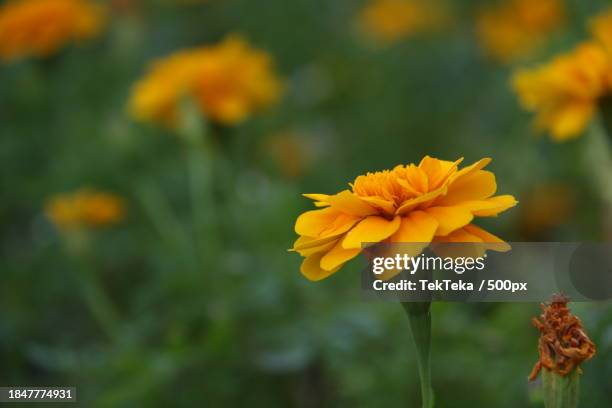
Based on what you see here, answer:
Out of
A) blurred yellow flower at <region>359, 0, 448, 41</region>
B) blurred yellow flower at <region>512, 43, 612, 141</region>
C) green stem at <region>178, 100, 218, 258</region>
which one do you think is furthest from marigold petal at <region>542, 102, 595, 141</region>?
blurred yellow flower at <region>359, 0, 448, 41</region>

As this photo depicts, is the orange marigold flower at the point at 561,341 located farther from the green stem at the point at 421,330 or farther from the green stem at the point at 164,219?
the green stem at the point at 164,219

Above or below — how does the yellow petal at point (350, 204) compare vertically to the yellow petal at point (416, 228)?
above

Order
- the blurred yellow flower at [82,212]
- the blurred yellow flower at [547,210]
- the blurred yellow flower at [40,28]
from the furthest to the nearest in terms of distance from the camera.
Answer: the blurred yellow flower at [547,210] → the blurred yellow flower at [40,28] → the blurred yellow flower at [82,212]

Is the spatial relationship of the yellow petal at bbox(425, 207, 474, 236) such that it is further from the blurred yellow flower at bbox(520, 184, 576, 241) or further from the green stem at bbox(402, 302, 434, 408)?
the blurred yellow flower at bbox(520, 184, 576, 241)

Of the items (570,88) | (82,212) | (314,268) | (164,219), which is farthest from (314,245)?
(164,219)

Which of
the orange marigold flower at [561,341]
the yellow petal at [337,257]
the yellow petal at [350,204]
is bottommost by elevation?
the orange marigold flower at [561,341]

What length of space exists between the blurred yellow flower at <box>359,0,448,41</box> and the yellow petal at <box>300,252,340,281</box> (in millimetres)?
2550

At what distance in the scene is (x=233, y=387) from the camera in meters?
1.48

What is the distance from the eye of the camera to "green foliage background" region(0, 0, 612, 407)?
1.39 meters

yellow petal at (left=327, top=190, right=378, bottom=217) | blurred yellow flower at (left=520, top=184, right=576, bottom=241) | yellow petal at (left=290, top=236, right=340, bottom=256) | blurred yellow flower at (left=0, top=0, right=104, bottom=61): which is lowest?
yellow petal at (left=290, top=236, right=340, bottom=256)

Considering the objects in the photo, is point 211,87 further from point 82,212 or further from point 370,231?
point 370,231

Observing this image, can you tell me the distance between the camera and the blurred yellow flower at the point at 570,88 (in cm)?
119

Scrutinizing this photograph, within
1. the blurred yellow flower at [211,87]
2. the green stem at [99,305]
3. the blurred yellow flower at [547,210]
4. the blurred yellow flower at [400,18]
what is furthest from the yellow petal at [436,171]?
the blurred yellow flower at [400,18]

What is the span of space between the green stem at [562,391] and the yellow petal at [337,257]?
19cm
